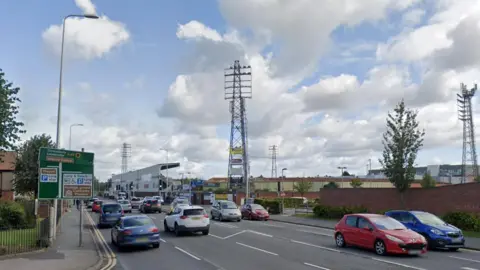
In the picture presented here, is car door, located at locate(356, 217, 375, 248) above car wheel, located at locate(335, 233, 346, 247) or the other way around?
above

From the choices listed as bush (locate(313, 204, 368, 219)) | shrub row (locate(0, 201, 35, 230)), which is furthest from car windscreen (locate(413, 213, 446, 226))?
shrub row (locate(0, 201, 35, 230))

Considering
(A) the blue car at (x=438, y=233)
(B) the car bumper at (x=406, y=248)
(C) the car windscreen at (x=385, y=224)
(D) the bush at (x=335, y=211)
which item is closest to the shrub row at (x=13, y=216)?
(C) the car windscreen at (x=385, y=224)

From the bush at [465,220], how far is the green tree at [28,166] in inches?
1236

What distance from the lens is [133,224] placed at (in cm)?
2064

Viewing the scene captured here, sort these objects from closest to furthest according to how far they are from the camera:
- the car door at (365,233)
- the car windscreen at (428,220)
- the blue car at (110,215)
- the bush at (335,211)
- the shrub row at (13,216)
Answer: the car door at (365,233) < the car windscreen at (428,220) < the shrub row at (13,216) < the blue car at (110,215) < the bush at (335,211)

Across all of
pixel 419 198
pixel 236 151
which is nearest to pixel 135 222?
pixel 419 198

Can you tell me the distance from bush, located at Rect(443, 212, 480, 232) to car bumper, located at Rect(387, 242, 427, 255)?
11.7m

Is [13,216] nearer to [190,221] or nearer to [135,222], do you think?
[190,221]

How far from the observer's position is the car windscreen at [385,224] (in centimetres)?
1788

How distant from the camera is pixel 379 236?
1762 cm

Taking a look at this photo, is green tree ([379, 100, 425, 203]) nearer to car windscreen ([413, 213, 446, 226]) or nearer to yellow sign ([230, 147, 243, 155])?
car windscreen ([413, 213, 446, 226])

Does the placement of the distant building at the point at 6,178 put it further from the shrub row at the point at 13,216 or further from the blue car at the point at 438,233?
the blue car at the point at 438,233

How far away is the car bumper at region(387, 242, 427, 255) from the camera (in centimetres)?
1683

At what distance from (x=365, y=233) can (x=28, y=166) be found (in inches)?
1250
